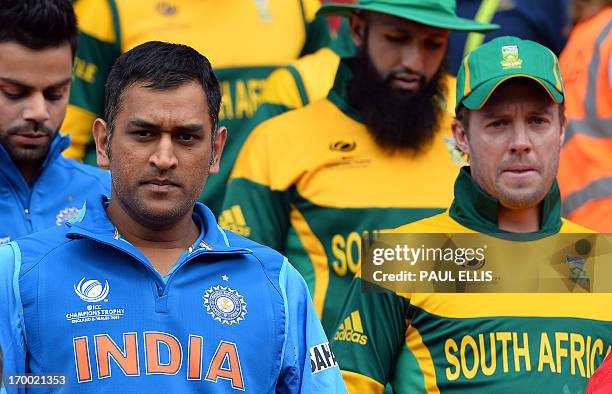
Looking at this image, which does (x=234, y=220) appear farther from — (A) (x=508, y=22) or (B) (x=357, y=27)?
(A) (x=508, y=22)

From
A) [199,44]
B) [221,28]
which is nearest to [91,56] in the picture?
[199,44]

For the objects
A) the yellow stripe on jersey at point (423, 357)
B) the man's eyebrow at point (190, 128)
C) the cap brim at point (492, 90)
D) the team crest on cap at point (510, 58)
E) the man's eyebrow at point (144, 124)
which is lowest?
the yellow stripe on jersey at point (423, 357)

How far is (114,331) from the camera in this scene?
11.0 feet

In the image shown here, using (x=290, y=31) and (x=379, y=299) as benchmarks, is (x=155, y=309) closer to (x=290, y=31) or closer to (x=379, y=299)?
(x=379, y=299)

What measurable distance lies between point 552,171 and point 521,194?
6.2 inches

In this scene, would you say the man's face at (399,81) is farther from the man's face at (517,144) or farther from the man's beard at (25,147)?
the man's beard at (25,147)

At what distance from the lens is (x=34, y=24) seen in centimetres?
474

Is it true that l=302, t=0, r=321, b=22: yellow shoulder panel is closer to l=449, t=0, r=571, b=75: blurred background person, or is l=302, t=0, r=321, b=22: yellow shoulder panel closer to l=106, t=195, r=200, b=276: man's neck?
l=449, t=0, r=571, b=75: blurred background person

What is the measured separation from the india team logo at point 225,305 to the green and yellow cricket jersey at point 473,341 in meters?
0.94

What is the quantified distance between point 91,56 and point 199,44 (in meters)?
0.49

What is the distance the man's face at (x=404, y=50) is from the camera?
5.55 m

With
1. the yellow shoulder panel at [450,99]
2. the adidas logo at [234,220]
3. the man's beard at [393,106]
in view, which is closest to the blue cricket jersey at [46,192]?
the adidas logo at [234,220]

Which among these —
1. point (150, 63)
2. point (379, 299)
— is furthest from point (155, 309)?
point (379, 299)

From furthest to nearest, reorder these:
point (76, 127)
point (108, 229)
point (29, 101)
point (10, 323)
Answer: point (76, 127), point (29, 101), point (108, 229), point (10, 323)
